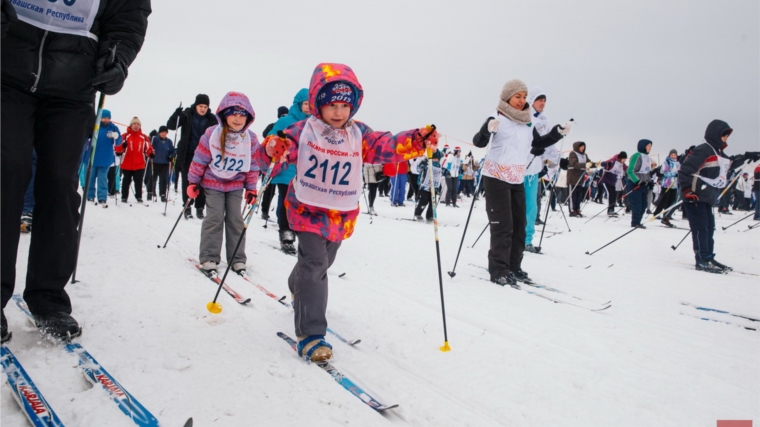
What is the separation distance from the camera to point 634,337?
3.37 m

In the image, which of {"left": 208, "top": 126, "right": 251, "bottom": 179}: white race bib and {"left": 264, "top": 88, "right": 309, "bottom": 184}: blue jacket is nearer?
{"left": 208, "top": 126, "right": 251, "bottom": 179}: white race bib

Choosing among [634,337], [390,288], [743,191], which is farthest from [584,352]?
[743,191]

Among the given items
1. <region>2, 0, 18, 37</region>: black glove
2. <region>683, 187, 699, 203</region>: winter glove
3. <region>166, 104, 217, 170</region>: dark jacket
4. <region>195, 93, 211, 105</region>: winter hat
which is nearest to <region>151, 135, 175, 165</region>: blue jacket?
<region>166, 104, 217, 170</region>: dark jacket

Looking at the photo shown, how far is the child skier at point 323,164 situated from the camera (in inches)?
106

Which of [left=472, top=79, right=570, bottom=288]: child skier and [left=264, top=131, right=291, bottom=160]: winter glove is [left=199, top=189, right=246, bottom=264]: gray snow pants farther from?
[left=472, top=79, right=570, bottom=288]: child skier

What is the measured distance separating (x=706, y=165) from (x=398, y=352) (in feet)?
21.8

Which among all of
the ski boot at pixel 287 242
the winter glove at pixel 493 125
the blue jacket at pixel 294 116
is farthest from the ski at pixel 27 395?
the winter glove at pixel 493 125

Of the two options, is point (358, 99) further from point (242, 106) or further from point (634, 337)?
point (634, 337)

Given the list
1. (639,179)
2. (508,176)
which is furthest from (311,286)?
(639,179)

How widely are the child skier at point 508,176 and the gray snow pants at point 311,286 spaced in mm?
2805

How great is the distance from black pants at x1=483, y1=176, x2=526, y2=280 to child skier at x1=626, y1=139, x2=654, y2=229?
7.61 metres

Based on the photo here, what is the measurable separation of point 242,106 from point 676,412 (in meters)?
4.43

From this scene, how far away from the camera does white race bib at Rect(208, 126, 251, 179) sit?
15.2 feet

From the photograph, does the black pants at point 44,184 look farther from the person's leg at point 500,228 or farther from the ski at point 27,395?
the person's leg at point 500,228
